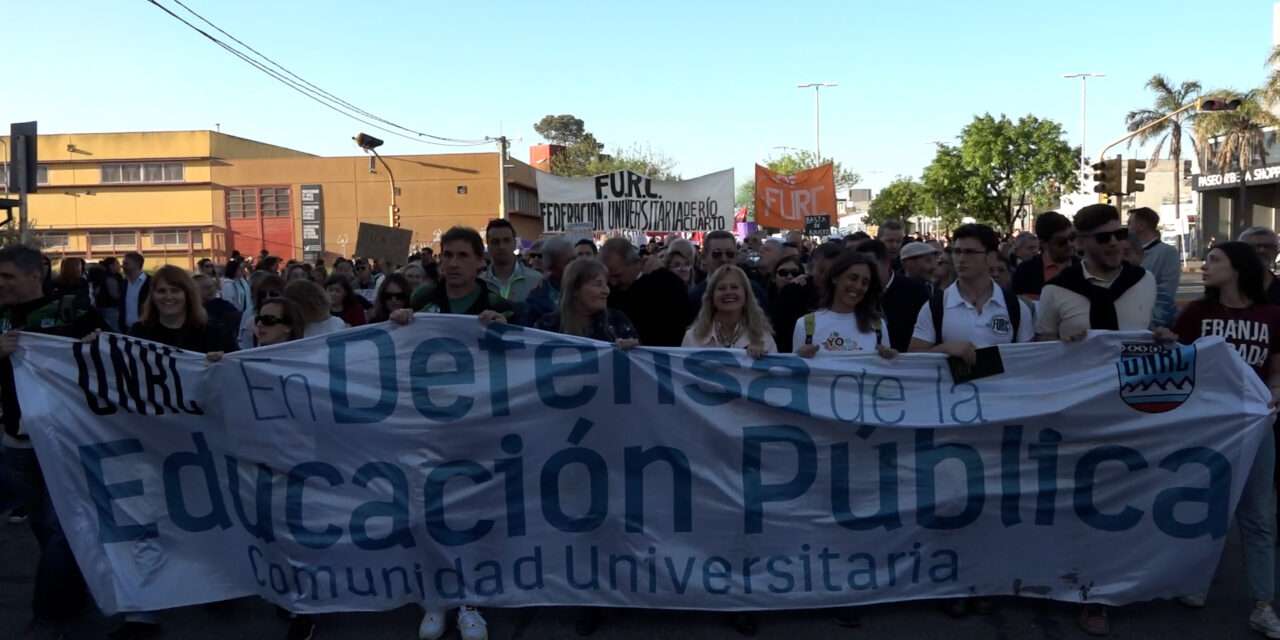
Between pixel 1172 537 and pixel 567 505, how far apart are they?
2747 millimetres

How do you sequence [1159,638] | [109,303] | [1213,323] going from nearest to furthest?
1. [1159,638]
2. [1213,323]
3. [109,303]

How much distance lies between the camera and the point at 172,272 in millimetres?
5020

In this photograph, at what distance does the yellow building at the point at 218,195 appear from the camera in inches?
1961

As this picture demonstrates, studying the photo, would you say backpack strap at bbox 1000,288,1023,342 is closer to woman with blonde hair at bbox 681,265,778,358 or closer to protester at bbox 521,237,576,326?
woman with blonde hair at bbox 681,265,778,358

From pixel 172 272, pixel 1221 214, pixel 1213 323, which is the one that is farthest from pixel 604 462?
pixel 1221 214

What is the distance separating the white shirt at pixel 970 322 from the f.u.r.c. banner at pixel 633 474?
0.30 metres

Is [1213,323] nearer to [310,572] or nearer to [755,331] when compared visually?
[755,331]

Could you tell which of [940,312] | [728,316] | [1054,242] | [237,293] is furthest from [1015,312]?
[237,293]

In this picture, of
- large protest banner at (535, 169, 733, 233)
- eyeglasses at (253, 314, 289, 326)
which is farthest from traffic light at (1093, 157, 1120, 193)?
eyeglasses at (253, 314, 289, 326)

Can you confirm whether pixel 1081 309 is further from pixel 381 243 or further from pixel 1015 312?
pixel 381 243

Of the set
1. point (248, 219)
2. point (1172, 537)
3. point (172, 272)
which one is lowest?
point (1172, 537)

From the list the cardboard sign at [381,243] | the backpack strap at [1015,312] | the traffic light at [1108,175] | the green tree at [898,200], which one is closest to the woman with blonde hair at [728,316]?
the backpack strap at [1015,312]

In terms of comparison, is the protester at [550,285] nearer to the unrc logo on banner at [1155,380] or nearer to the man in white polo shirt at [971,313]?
the man in white polo shirt at [971,313]

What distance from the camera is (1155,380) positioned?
471 centimetres
